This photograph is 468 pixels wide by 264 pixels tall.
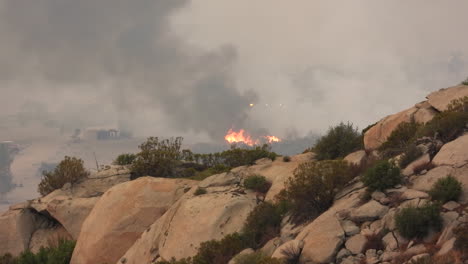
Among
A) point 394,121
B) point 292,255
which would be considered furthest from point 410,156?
point 394,121

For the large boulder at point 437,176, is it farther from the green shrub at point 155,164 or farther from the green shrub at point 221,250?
the green shrub at point 155,164

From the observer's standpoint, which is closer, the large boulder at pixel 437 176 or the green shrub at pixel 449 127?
the large boulder at pixel 437 176

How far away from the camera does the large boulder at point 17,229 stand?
108 feet

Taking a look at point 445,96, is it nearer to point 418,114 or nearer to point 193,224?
point 418,114

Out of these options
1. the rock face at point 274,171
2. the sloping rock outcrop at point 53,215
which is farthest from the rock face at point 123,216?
the rock face at point 274,171

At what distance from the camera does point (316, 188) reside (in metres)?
19.3

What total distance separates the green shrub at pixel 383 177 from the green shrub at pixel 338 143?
436 inches

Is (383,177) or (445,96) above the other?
(445,96)

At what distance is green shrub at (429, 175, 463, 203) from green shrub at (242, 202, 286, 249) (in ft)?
24.1

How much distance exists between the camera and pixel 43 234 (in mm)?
34375

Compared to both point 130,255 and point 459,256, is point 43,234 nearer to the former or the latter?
point 130,255

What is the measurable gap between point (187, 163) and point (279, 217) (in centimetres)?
2001

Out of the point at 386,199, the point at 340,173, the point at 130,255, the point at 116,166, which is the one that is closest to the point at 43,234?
the point at 116,166

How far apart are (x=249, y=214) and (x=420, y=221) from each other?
1014 centimetres
